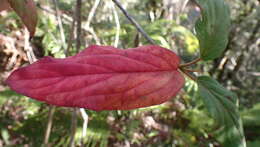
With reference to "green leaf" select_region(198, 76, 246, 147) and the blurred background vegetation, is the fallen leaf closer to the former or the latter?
"green leaf" select_region(198, 76, 246, 147)

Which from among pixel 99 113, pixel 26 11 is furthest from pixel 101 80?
pixel 99 113

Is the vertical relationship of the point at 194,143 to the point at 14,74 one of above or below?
below

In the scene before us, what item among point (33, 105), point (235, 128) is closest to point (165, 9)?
point (33, 105)

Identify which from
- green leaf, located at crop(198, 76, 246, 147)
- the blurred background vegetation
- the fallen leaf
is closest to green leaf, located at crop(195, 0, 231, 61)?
green leaf, located at crop(198, 76, 246, 147)

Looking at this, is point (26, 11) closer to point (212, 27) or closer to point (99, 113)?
point (212, 27)

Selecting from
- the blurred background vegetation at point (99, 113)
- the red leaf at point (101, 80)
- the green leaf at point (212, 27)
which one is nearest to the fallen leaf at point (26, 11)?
the red leaf at point (101, 80)

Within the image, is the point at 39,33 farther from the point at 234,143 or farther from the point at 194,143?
the point at 234,143

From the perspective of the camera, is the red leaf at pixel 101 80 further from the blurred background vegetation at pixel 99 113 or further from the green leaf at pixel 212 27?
the blurred background vegetation at pixel 99 113
